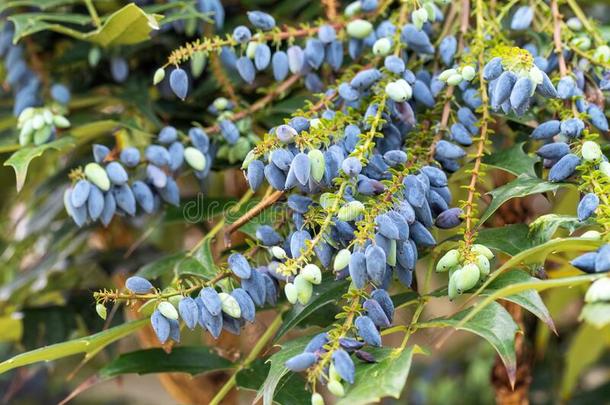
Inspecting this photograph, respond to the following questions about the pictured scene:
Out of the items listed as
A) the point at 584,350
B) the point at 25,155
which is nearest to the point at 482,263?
the point at 25,155

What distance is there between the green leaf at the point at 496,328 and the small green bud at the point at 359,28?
0.30 metres

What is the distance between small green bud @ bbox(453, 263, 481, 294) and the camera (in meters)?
0.56

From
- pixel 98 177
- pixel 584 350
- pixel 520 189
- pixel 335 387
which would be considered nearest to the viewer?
pixel 335 387

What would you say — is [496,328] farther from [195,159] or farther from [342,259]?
[195,159]

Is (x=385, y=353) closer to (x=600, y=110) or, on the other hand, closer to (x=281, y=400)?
(x=281, y=400)

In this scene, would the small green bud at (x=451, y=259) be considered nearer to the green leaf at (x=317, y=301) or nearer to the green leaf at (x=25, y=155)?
the green leaf at (x=317, y=301)

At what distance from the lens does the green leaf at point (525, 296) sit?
1.79 feet

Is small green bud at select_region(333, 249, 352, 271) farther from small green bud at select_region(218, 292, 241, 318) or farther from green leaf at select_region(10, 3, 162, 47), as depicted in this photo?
green leaf at select_region(10, 3, 162, 47)

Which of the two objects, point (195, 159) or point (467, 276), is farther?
point (195, 159)

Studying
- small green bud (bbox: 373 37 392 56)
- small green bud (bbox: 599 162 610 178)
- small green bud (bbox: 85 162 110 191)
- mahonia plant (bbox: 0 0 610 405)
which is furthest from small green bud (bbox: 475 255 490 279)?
small green bud (bbox: 85 162 110 191)

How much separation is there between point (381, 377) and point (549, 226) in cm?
18

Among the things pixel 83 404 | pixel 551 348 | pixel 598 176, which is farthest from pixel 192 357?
pixel 83 404

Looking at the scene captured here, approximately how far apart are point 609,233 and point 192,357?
425mm

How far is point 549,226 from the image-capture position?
60 cm
